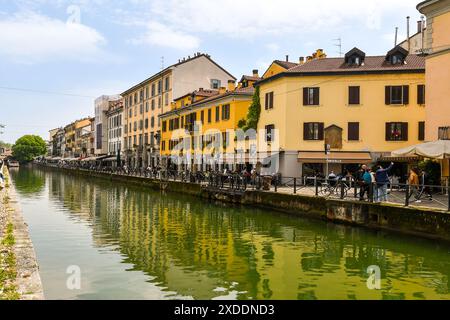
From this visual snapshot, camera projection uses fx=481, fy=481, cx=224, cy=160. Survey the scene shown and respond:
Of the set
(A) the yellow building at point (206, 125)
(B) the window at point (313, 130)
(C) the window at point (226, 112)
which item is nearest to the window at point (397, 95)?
(B) the window at point (313, 130)

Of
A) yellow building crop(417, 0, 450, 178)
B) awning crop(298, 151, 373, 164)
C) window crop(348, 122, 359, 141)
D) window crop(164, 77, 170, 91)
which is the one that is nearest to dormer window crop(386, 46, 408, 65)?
window crop(348, 122, 359, 141)

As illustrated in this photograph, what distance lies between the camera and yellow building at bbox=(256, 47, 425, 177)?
113 feet

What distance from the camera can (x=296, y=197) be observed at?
79.4ft

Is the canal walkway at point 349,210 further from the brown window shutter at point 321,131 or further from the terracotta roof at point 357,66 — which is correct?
the terracotta roof at point 357,66

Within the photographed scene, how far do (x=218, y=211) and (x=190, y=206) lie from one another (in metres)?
3.25

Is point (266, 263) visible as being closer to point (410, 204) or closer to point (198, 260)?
point (198, 260)

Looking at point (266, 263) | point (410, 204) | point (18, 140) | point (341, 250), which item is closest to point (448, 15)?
point (410, 204)

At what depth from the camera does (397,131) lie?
3478 cm

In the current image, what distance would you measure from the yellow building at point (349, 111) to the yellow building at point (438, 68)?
29.5ft

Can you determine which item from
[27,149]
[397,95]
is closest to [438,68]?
[397,95]

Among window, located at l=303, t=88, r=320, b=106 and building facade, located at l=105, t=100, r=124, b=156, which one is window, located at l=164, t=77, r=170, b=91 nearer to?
building facade, located at l=105, t=100, r=124, b=156

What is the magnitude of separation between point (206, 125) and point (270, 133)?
41.0 ft

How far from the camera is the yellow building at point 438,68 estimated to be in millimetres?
24125

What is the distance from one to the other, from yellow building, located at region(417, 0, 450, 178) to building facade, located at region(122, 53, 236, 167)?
3378 centimetres
